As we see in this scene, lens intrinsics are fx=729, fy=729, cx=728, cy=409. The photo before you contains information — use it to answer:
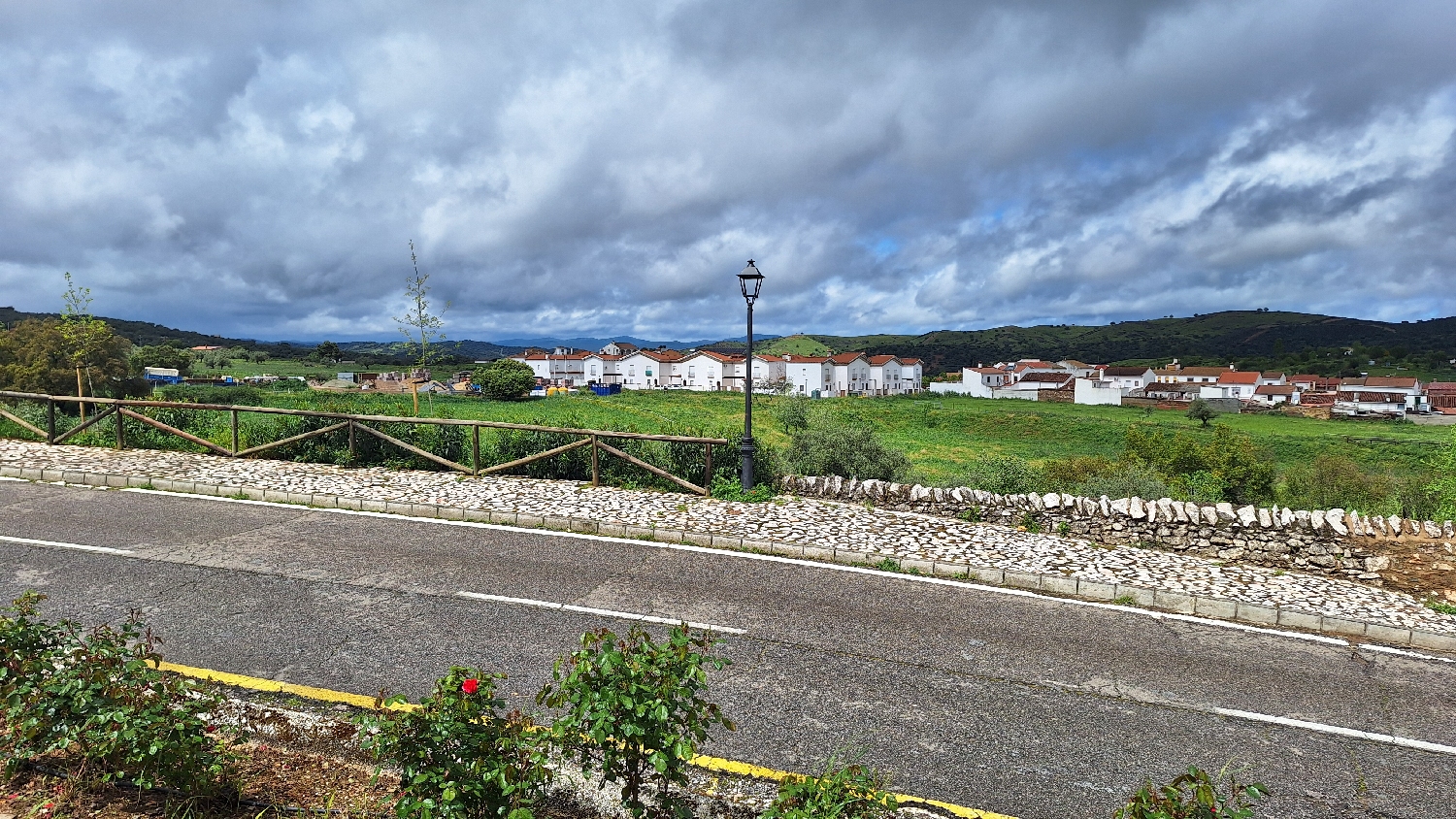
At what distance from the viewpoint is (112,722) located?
3.72 metres

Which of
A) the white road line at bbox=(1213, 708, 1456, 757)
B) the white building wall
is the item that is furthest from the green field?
the white road line at bbox=(1213, 708, 1456, 757)

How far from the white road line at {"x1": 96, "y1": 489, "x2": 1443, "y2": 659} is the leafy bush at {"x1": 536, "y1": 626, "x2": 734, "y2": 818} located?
568cm

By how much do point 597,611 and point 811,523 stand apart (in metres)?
4.35

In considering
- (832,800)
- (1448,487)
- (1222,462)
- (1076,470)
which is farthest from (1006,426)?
(832,800)

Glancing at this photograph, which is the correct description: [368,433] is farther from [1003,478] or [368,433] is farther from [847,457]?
[1003,478]

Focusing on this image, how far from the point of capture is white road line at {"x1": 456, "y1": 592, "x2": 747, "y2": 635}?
6.95 m

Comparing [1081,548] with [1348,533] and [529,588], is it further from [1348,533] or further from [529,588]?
[529,588]

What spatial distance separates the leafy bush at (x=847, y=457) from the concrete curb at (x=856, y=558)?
336 inches

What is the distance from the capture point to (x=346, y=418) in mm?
14477

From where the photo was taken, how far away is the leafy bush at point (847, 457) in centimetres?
1942

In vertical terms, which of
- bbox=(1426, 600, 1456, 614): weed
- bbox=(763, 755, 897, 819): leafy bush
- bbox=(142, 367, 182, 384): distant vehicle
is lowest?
bbox=(1426, 600, 1456, 614): weed

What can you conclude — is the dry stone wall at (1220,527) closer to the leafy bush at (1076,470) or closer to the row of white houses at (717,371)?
the leafy bush at (1076,470)

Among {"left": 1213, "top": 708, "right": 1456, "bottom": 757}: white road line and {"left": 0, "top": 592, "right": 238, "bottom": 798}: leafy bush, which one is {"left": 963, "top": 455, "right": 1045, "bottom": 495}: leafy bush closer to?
{"left": 1213, "top": 708, "right": 1456, "bottom": 757}: white road line

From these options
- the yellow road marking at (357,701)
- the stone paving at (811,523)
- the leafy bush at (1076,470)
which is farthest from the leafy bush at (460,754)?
the leafy bush at (1076,470)
